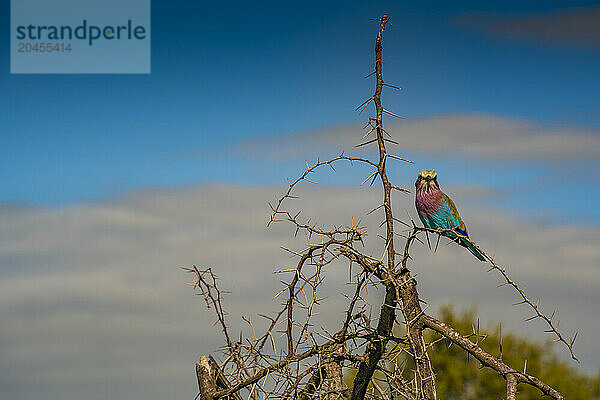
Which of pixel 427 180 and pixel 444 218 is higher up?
pixel 427 180

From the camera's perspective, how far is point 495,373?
51.3ft

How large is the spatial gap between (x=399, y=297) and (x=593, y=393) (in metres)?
15.2

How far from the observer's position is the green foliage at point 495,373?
15.3 meters

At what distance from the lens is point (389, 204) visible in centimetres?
340

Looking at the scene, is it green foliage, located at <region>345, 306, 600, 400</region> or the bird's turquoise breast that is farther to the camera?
green foliage, located at <region>345, 306, 600, 400</region>

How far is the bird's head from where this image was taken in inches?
178

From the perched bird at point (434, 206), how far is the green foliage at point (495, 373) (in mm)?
10604

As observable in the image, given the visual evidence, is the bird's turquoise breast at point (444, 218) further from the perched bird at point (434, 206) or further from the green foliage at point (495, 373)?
the green foliage at point (495, 373)

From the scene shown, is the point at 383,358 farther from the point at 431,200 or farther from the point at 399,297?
the point at 431,200

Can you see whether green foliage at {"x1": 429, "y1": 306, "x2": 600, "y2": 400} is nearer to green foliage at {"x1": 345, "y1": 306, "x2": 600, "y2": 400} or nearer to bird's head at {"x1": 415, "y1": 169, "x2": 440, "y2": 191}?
green foliage at {"x1": 345, "y1": 306, "x2": 600, "y2": 400}

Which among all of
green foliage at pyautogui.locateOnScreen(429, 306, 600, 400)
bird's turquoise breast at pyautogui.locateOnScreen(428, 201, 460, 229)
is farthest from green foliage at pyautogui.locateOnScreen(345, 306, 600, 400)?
bird's turquoise breast at pyautogui.locateOnScreen(428, 201, 460, 229)

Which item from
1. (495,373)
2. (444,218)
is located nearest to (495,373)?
(495,373)

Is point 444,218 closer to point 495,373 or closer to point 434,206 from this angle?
point 434,206

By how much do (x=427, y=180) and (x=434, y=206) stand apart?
0.17 m
